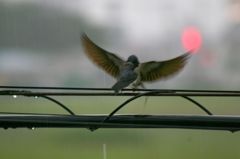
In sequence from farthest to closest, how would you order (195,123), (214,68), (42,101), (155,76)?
(214,68) < (42,101) < (155,76) < (195,123)

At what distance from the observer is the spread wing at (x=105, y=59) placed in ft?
3.26

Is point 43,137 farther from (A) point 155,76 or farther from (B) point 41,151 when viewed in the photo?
(A) point 155,76

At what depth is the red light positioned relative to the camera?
1.15m

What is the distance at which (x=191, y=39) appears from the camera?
1209 mm

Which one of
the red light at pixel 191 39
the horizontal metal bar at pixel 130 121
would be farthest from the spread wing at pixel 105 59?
the horizontal metal bar at pixel 130 121

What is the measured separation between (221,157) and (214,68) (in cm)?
21

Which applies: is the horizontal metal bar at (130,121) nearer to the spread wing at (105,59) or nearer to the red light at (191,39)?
the spread wing at (105,59)

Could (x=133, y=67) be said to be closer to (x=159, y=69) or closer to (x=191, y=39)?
(x=159, y=69)

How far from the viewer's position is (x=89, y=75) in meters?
1.17

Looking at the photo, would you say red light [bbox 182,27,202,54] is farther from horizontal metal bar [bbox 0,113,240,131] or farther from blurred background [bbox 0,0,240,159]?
horizontal metal bar [bbox 0,113,240,131]

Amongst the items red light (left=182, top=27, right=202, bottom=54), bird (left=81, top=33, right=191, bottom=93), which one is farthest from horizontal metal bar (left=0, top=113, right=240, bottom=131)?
red light (left=182, top=27, right=202, bottom=54)

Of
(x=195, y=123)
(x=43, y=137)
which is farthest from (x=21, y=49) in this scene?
(x=195, y=123)

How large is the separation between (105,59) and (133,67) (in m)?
0.08

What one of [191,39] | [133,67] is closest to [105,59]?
[133,67]
